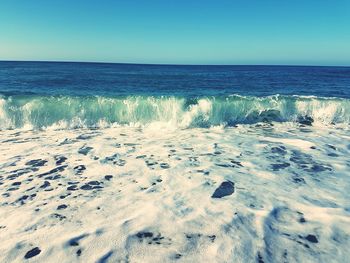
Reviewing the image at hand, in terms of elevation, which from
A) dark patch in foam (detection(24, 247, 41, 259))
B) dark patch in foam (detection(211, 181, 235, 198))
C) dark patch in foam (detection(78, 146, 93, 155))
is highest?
dark patch in foam (detection(24, 247, 41, 259))

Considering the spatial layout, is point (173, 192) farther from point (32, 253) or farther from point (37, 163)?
point (37, 163)

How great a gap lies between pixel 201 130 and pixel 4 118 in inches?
299

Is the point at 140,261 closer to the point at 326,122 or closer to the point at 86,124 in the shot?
the point at 86,124

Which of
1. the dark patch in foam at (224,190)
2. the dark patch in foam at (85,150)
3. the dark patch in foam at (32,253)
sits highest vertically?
the dark patch in foam at (32,253)

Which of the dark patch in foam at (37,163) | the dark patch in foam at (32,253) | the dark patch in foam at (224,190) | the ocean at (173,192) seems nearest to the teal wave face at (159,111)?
the ocean at (173,192)

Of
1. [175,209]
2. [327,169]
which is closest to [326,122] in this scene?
[327,169]

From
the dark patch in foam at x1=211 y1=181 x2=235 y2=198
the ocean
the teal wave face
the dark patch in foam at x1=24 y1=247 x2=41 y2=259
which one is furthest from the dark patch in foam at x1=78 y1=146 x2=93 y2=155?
the dark patch in foam at x1=24 y1=247 x2=41 y2=259

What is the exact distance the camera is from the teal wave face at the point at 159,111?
13.0 m

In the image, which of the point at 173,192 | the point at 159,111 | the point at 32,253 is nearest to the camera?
the point at 32,253

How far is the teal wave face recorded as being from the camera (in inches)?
513

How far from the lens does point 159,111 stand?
1431 centimetres

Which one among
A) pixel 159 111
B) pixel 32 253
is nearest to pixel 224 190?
pixel 32 253

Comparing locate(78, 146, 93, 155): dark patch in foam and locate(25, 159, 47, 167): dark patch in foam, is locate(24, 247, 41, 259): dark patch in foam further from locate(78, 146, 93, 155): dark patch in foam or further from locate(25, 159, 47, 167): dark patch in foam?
locate(78, 146, 93, 155): dark patch in foam

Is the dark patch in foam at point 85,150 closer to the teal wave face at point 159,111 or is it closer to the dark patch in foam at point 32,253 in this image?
the teal wave face at point 159,111
